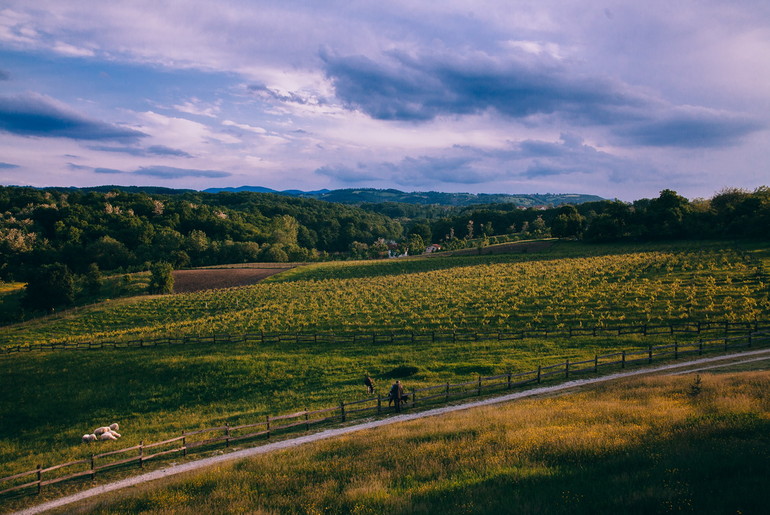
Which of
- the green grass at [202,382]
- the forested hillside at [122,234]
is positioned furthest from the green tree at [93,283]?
the green grass at [202,382]

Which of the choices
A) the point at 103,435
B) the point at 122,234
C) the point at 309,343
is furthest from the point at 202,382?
the point at 122,234

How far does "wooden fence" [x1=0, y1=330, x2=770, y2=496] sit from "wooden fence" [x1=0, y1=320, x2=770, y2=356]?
2551 mm

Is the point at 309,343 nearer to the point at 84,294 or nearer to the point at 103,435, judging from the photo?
the point at 103,435

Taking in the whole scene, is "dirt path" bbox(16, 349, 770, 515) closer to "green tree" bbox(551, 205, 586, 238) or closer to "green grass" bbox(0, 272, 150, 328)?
"green grass" bbox(0, 272, 150, 328)

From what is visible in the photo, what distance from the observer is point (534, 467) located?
11.1 m

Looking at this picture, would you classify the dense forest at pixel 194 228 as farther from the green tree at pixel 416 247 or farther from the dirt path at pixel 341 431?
the dirt path at pixel 341 431

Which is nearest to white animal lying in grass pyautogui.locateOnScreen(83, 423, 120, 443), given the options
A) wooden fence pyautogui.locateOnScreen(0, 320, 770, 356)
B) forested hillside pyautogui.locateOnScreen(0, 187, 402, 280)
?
wooden fence pyautogui.locateOnScreen(0, 320, 770, 356)

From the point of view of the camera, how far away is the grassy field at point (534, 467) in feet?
28.8

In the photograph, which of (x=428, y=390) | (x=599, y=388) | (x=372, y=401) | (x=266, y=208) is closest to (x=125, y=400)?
(x=372, y=401)

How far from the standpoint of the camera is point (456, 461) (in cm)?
1255

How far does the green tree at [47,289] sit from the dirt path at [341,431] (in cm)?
7204

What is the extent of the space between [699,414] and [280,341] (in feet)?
106

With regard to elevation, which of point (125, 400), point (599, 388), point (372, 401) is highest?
point (599, 388)

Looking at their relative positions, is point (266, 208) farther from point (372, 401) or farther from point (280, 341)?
point (372, 401)
